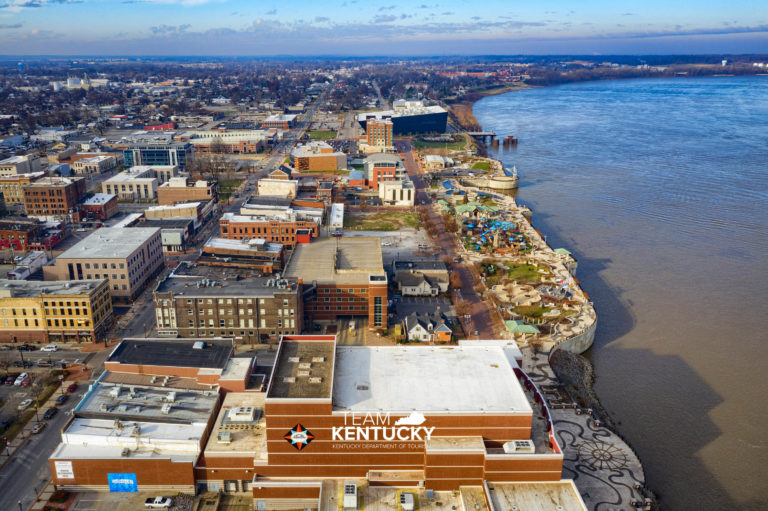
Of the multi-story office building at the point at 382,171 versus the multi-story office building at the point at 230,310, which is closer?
the multi-story office building at the point at 230,310

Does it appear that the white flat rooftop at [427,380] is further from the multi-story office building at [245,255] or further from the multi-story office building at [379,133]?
the multi-story office building at [379,133]

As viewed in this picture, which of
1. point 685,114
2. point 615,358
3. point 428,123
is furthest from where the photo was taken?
point 685,114

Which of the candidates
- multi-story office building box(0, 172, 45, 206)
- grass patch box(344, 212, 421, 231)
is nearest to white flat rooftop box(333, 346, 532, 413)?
grass patch box(344, 212, 421, 231)

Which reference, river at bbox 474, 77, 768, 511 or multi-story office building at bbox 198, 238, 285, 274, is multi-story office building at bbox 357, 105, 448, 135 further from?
multi-story office building at bbox 198, 238, 285, 274

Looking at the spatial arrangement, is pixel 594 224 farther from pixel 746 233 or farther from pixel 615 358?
pixel 615 358

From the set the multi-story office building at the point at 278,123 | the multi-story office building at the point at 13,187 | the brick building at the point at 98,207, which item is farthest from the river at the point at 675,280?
the multi-story office building at the point at 13,187

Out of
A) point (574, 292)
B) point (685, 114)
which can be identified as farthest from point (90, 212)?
point (685, 114)

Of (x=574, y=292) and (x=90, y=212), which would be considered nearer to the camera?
(x=574, y=292)
